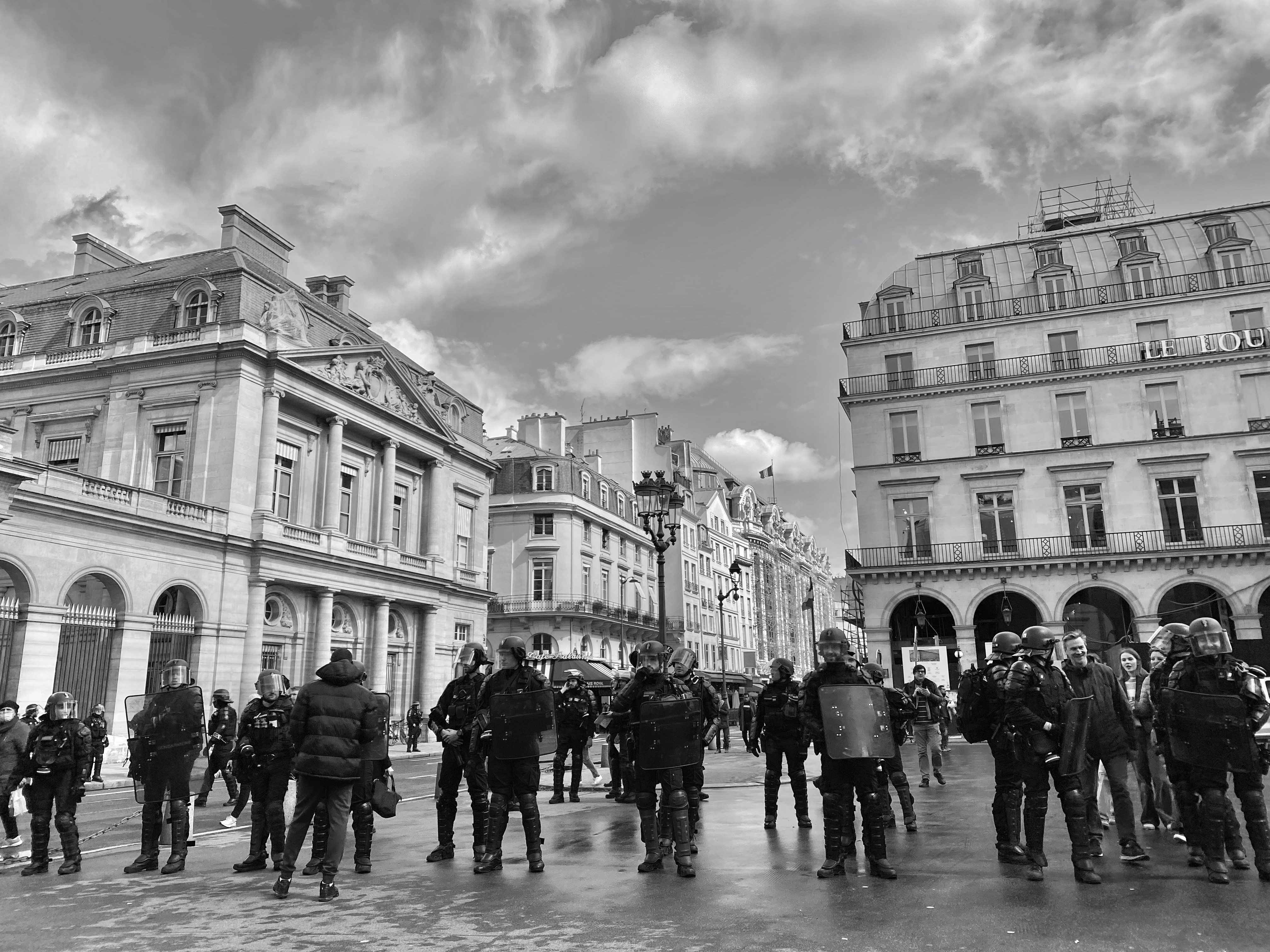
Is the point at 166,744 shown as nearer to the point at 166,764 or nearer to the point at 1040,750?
the point at 166,764

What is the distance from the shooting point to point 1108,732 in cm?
787

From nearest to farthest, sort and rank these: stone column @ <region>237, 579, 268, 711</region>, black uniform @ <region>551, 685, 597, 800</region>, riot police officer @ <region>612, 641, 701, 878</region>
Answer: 1. riot police officer @ <region>612, 641, 701, 878</region>
2. black uniform @ <region>551, 685, 597, 800</region>
3. stone column @ <region>237, 579, 268, 711</region>

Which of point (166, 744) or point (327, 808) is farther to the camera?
point (166, 744)

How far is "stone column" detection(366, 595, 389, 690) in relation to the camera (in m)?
38.2

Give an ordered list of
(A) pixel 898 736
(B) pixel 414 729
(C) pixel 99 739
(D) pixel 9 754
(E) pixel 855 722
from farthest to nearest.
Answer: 1. (B) pixel 414 729
2. (C) pixel 99 739
3. (A) pixel 898 736
4. (D) pixel 9 754
5. (E) pixel 855 722

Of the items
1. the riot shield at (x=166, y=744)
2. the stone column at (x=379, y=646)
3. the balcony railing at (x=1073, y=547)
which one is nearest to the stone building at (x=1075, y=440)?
A: the balcony railing at (x=1073, y=547)

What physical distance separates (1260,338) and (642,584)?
136ft

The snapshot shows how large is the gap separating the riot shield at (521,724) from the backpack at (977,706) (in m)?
3.44

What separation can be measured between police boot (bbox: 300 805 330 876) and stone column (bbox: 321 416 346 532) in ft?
97.8

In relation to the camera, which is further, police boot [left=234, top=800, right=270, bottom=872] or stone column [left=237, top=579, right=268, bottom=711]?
stone column [left=237, top=579, right=268, bottom=711]

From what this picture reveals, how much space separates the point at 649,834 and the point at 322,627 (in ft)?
97.7

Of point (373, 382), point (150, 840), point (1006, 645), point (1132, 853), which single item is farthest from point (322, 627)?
point (1132, 853)

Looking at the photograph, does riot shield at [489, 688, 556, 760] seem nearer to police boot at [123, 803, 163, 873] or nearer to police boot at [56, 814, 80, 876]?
police boot at [123, 803, 163, 873]

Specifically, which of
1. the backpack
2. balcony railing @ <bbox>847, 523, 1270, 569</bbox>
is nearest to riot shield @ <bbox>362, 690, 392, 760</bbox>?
the backpack
